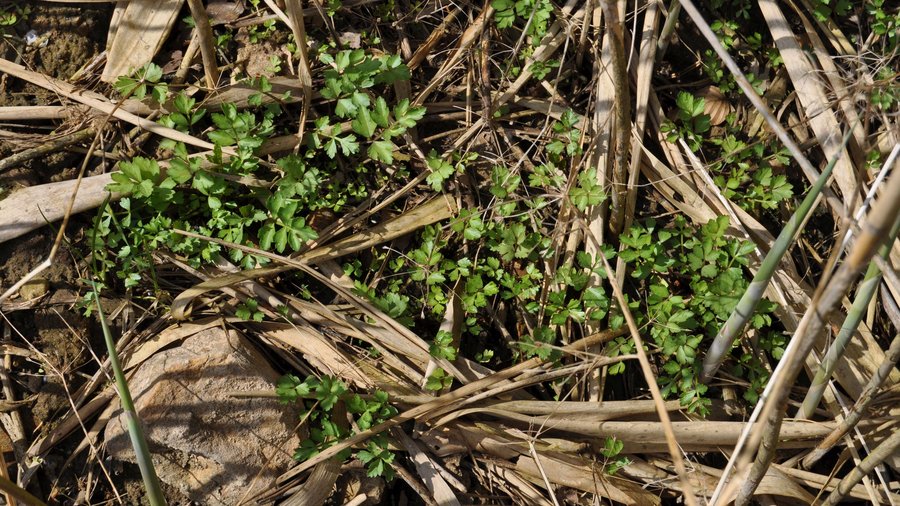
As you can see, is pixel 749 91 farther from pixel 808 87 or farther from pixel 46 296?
pixel 46 296

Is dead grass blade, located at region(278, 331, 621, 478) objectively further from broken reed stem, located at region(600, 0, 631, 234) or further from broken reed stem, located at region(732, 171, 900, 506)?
broken reed stem, located at region(732, 171, 900, 506)

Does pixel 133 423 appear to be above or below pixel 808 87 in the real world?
below

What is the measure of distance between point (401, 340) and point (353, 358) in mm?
198

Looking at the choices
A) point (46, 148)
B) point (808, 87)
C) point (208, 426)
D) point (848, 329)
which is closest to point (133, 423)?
point (208, 426)

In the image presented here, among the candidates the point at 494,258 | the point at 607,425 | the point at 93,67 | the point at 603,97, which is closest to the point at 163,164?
the point at 93,67

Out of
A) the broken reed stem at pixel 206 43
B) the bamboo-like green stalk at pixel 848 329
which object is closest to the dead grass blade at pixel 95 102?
the broken reed stem at pixel 206 43

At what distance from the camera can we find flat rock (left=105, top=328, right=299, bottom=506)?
249 cm

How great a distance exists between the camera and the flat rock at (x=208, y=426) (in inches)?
98.0

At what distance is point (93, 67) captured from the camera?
2.87 meters

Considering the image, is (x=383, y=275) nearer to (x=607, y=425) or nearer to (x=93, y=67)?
(x=607, y=425)

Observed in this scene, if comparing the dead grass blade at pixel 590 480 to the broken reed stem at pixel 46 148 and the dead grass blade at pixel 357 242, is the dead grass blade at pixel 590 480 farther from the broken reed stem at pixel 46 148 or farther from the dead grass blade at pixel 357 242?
the broken reed stem at pixel 46 148

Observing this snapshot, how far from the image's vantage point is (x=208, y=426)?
99.2 inches

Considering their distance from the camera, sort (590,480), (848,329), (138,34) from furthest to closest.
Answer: (138,34) → (590,480) → (848,329)

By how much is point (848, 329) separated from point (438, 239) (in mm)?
1415
